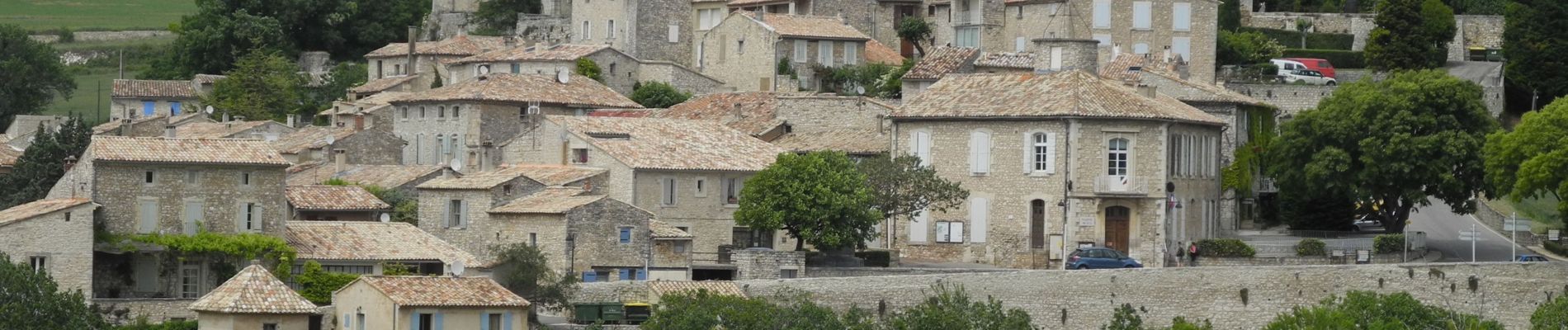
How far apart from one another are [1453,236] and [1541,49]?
16.9m

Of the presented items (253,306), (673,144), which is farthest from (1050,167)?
(253,306)

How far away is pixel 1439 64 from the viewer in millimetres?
98250

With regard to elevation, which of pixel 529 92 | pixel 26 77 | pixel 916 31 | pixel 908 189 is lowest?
pixel 908 189

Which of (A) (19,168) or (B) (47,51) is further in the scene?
(B) (47,51)

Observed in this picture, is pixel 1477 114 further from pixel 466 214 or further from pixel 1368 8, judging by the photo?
pixel 1368 8

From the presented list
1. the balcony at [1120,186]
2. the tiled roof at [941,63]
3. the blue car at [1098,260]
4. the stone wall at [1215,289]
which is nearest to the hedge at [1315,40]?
the tiled roof at [941,63]

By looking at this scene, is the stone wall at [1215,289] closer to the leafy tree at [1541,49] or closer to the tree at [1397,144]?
the tree at [1397,144]

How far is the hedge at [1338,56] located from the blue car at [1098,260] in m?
30.8

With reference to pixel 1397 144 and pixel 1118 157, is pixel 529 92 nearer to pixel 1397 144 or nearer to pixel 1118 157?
pixel 1118 157

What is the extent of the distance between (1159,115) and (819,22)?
87.1 feet

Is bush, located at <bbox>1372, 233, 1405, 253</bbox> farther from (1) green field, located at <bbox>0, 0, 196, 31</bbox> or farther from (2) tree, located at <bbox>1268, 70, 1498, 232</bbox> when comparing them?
(1) green field, located at <bbox>0, 0, 196, 31</bbox>

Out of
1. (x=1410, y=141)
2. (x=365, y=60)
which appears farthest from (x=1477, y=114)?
(x=365, y=60)

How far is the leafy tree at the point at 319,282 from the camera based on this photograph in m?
67.6

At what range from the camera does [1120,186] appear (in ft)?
237
